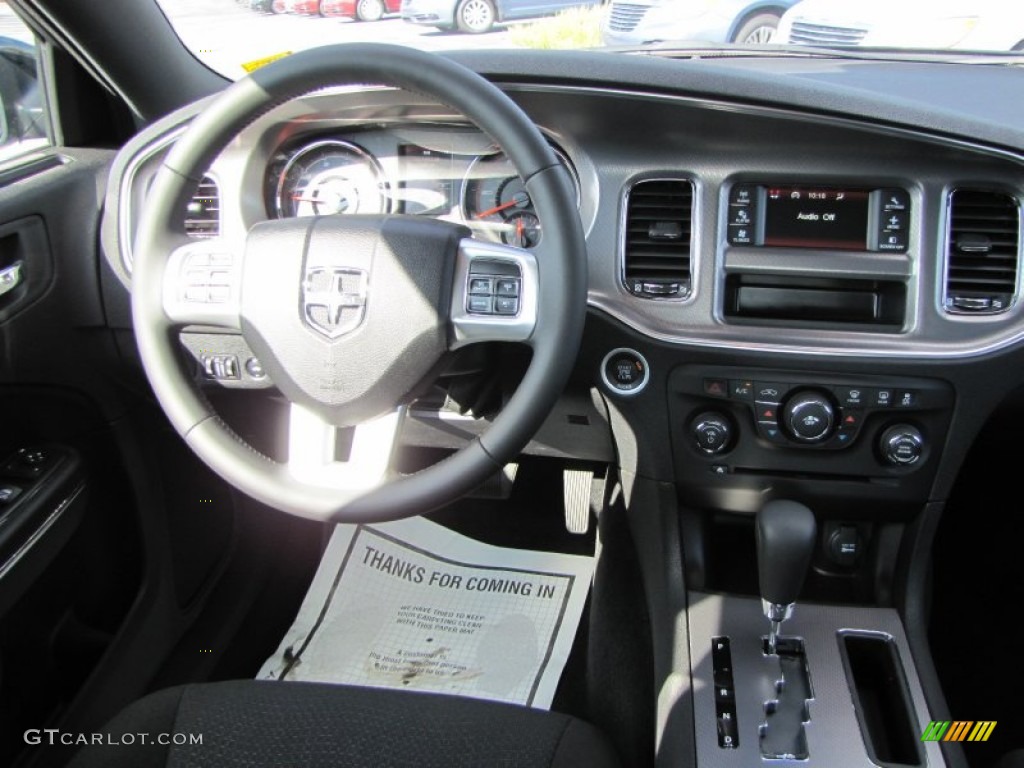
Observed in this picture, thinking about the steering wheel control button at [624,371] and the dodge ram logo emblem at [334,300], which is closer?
the dodge ram logo emblem at [334,300]

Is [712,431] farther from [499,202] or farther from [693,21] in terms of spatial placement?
[693,21]

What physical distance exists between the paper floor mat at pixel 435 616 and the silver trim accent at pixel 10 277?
84 cm

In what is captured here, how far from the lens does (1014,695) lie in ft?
5.42

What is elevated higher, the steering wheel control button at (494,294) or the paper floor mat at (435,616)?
the steering wheel control button at (494,294)

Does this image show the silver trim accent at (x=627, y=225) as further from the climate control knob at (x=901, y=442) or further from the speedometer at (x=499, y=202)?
the climate control knob at (x=901, y=442)

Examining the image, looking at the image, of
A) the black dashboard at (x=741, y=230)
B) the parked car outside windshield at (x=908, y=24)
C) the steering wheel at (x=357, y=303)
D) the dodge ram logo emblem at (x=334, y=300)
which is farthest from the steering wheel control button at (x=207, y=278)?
the parked car outside windshield at (x=908, y=24)

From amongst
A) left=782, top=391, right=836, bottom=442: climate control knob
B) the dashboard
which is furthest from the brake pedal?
left=782, top=391, right=836, bottom=442: climate control knob

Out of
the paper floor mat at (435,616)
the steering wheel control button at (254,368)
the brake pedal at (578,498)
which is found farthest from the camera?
the brake pedal at (578,498)

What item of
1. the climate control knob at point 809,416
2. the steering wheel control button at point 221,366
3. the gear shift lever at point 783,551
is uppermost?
the climate control knob at point 809,416

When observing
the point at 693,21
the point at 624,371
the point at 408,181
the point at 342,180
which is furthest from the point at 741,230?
the point at 693,21

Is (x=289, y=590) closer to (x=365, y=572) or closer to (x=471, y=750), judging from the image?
(x=365, y=572)

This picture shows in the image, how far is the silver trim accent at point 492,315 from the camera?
107 cm

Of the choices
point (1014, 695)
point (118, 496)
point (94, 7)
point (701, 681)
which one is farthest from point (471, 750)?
point (94, 7)

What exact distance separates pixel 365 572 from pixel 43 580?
631mm
